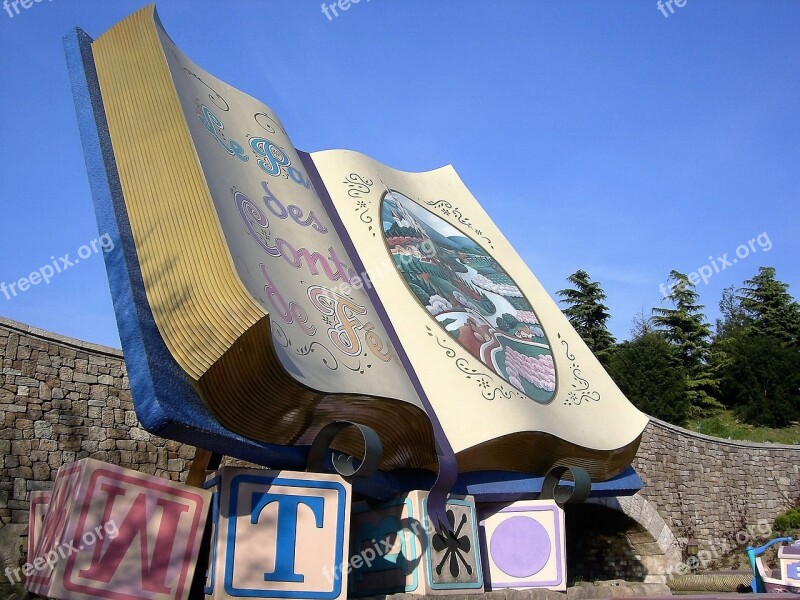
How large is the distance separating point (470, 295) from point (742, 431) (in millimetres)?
20125

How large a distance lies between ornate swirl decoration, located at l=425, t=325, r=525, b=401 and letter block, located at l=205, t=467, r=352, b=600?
8.49ft

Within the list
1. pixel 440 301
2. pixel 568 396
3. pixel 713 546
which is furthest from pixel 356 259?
pixel 713 546

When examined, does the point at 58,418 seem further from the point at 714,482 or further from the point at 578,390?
the point at 714,482

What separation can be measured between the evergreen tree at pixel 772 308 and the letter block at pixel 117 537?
3565 cm

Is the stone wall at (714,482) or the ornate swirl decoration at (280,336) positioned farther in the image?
the stone wall at (714,482)

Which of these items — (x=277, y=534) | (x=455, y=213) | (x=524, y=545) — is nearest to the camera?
(x=277, y=534)

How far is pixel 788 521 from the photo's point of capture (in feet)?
57.4

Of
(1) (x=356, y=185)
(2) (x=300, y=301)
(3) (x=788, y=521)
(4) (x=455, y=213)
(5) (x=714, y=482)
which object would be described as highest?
(4) (x=455, y=213)

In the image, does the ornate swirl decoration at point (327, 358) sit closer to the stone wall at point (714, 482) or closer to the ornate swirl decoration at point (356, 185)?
the ornate swirl decoration at point (356, 185)

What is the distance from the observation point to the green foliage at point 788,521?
1741 centimetres

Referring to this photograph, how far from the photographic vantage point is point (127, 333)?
19.1 feet

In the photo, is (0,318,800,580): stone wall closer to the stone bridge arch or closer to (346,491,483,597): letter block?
(346,491,483,597): letter block
